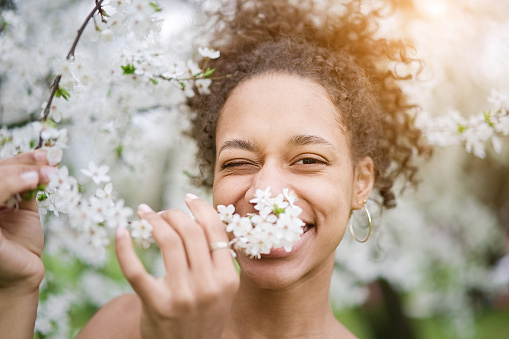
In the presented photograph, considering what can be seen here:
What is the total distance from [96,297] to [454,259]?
4.57 metres

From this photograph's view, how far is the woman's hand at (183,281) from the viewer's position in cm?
113

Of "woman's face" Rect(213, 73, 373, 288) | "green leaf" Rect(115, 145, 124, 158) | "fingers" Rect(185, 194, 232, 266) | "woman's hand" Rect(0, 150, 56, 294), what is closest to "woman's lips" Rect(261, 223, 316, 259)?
"woman's face" Rect(213, 73, 373, 288)

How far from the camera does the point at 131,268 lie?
3.73 ft

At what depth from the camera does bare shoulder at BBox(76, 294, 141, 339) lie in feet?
6.31

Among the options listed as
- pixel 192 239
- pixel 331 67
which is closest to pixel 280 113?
pixel 331 67

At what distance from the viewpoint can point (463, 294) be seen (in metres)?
6.55

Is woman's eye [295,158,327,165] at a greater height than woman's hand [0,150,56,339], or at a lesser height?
lesser

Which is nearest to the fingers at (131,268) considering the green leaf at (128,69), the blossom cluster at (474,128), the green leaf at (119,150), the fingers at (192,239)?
the fingers at (192,239)

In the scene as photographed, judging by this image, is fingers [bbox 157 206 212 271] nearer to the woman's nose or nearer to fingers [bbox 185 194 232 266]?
fingers [bbox 185 194 232 266]

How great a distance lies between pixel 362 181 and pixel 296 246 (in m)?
0.55

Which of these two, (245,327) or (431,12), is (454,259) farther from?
(245,327)

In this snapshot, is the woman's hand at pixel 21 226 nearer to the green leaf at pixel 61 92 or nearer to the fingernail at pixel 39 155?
the fingernail at pixel 39 155

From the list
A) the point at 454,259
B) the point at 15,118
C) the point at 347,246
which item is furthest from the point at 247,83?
the point at 454,259

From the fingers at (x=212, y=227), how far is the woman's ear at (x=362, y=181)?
834 millimetres
